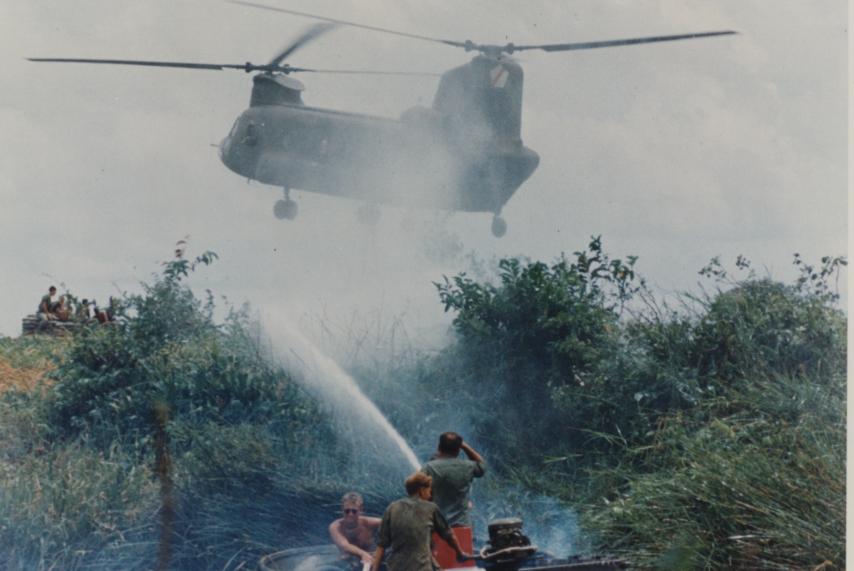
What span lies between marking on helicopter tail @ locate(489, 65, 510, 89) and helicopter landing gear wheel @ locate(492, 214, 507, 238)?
2.76 meters

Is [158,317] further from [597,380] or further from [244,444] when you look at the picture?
[597,380]

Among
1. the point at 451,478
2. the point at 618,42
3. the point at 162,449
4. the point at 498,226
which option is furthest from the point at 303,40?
the point at 451,478

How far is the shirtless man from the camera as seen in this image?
7637 millimetres

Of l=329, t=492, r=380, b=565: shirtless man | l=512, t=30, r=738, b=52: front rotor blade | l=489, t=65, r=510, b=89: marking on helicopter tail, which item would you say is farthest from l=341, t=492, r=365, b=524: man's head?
l=489, t=65, r=510, b=89: marking on helicopter tail

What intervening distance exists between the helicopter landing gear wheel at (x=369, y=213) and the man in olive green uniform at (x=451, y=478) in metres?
12.7

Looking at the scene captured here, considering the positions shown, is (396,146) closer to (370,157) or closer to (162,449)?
(370,157)

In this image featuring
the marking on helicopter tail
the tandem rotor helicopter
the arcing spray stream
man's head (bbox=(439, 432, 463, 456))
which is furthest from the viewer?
the marking on helicopter tail

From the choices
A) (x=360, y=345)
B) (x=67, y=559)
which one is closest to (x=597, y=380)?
(x=360, y=345)

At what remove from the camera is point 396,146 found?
19.7 metres

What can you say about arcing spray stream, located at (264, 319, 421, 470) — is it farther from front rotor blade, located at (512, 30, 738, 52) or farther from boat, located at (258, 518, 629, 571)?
front rotor blade, located at (512, 30, 738, 52)

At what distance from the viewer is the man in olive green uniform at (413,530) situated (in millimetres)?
5773

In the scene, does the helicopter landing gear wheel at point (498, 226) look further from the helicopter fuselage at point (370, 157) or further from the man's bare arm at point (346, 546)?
the man's bare arm at point (346, 546)

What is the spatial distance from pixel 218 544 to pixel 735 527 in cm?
492

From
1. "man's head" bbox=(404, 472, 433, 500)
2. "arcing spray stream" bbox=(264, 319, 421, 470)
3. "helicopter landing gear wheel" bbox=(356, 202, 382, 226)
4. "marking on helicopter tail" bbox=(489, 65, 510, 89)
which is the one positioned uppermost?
"marking on helicopter tail" bbox=(489, 65, 510, 89)
